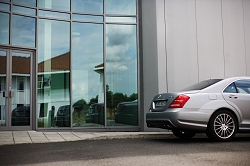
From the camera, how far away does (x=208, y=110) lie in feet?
26.5

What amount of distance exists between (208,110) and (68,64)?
5587 millimetres

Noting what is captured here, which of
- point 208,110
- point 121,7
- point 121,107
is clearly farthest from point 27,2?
point 208,110

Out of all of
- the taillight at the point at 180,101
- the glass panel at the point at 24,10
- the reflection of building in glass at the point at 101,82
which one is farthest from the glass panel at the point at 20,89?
the taillight at the point at 180,101

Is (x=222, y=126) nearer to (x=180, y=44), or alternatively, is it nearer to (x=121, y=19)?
(x=180, y=44)

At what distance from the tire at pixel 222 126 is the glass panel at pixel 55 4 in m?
6.61

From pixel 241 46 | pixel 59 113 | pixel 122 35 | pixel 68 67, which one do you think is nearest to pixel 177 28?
pixel 122 35

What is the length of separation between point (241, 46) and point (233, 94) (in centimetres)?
568

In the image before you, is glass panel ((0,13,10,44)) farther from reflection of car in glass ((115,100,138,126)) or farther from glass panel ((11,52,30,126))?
reflection of car in glass ((115,100,138,126))

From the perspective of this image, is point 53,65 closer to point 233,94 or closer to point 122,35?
point 122,35

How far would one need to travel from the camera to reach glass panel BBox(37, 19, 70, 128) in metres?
11.7

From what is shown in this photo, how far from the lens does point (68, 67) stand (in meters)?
12.0

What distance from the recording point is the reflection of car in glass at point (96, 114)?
12046 millimetres

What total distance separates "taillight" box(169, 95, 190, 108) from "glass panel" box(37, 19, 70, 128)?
488 cm

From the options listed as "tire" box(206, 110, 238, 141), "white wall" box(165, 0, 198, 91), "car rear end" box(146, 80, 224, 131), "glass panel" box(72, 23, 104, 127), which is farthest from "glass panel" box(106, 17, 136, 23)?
"tire" box(206, 110, 238, 141)
